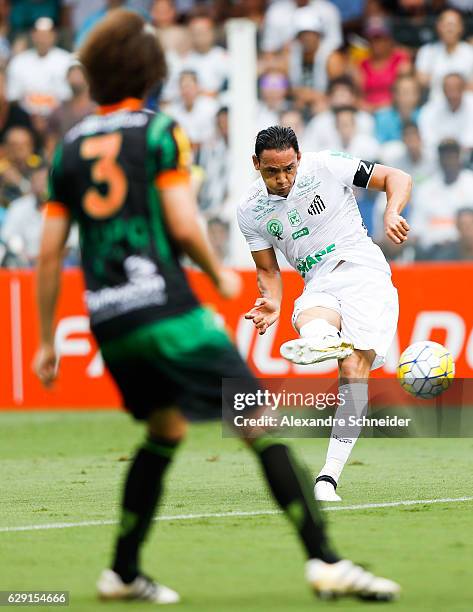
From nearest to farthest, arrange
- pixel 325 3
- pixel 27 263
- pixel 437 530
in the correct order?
1. pixel 437 530
2. pixel 27 263
3. pixel 325 3

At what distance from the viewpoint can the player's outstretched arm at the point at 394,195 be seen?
770 centimetres

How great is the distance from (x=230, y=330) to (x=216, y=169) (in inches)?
90.0

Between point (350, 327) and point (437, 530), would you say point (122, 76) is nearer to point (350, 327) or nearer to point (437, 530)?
point (437, 530)

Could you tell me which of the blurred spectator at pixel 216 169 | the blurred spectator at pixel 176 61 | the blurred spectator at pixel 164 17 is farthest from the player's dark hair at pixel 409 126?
the blurred spectator at pixel 164 17

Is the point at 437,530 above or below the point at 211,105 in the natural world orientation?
below

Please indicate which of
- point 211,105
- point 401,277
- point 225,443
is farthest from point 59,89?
point 225,443

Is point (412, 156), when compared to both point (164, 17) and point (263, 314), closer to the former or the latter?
point (164, 17)

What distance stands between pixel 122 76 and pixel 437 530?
3.02m

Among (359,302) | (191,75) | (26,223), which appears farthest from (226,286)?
(191,75)

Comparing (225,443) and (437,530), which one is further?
(225,443)

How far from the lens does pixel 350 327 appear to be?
845 cm

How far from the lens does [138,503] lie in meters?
5.28

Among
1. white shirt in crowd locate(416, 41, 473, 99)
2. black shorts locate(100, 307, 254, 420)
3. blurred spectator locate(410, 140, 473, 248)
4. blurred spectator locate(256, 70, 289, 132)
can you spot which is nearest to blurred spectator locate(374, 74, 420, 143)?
white shirt in crowd locate(416, 41, 473, 99)

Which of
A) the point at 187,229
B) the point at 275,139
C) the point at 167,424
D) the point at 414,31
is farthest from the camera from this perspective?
the point at 414,31
